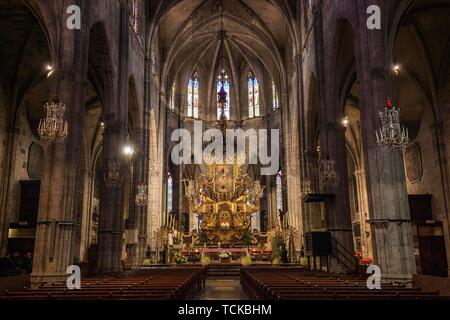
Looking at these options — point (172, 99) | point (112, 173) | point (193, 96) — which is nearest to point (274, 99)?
point (193, 96)

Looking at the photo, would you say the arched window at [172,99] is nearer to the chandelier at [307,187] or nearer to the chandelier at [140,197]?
the chandelier at [140,197]

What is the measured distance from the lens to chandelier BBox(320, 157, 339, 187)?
697 inches

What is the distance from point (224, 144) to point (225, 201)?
20.1ft

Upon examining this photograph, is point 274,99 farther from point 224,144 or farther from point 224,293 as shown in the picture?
point 224,293

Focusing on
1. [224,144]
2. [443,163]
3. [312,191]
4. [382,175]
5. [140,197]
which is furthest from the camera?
[224,144]

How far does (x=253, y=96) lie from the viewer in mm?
43438

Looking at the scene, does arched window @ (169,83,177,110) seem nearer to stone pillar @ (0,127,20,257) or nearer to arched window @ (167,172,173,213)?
arched window @ (167,172,173,213)

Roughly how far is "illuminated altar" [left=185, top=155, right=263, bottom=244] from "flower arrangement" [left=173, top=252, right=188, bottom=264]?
15.1 feet

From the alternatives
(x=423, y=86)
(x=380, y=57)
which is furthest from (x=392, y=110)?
(x=423, y=86)

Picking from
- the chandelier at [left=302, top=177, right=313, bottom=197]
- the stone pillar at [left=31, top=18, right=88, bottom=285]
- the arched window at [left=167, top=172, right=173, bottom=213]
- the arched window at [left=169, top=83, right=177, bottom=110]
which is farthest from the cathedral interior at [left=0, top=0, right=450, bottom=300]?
the arched window at [left=169, top=83, right=177, bottom=110]

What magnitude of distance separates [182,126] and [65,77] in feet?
89.1

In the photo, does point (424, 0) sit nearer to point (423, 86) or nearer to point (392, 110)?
point (423, 86)

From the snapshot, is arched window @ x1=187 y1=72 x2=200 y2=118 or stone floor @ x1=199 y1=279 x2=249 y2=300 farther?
arched window @ x1=187 y1=72 x2=200 y2=118

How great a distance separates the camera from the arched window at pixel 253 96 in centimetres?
4302
